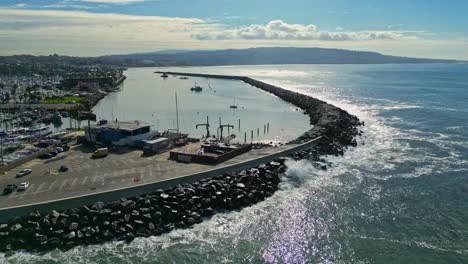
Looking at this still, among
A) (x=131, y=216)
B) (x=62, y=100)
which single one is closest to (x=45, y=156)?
(x=131, y=216)

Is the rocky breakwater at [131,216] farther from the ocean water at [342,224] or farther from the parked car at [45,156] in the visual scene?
the parked car at [45,156]

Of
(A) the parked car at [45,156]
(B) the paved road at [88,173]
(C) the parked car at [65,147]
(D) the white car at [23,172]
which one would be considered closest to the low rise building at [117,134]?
(B) the paved road at [88,173]

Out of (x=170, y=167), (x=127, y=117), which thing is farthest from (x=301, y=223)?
(x=127, y=117)

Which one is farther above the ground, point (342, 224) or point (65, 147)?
point (65, 147)

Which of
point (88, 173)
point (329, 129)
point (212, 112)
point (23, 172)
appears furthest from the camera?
point (212, 112)

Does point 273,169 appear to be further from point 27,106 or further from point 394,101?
point 394,101

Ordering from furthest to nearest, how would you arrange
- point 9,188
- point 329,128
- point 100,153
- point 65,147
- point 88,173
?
Result: point 329,128 → point 65,147 → point 100,153 → point 88,173 → point 9,188

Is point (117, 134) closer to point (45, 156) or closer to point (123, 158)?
point (123, 158)

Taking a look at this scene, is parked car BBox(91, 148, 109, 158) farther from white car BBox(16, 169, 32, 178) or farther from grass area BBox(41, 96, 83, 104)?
grass area BBox(41, 96, 83, 104)
